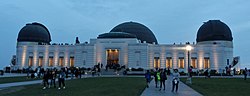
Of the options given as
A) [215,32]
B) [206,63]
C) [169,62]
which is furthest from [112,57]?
[215,32]

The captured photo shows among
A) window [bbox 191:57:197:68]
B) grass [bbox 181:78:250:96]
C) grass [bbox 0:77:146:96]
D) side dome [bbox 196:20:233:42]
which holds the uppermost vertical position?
side dome [bbox 196:20:233:42]

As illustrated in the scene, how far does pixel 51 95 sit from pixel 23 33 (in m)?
67.4

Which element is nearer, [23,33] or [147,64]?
[147,64]

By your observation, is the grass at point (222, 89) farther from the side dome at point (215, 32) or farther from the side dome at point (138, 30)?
the side dome at point (138, 30)

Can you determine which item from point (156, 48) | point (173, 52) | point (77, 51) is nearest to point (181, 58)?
point (173, 52)

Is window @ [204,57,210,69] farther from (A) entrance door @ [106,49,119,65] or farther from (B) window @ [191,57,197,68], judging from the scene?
(A) entrance door @ [106,49,119,65]

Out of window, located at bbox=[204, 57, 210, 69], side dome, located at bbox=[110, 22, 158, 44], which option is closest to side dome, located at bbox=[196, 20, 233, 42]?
window, located at bbox=[204, 57, 210, 69]

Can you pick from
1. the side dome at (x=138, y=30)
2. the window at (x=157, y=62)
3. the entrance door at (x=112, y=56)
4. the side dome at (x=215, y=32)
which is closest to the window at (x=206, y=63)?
the side dome at (x=215, y=32)

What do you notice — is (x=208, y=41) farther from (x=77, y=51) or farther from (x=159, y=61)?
(x=77, y=51)

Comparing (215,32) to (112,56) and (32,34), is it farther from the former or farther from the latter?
(32,34)

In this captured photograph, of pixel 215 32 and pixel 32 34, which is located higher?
pixel 32 34

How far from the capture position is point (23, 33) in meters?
79.2

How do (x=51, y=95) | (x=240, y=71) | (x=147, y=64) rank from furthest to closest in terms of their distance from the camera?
(x=240, y=71) → (x=147, y=64) → (x=51, y=95)

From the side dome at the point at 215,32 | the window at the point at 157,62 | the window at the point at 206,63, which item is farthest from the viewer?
the side dome at the point at 215,32
